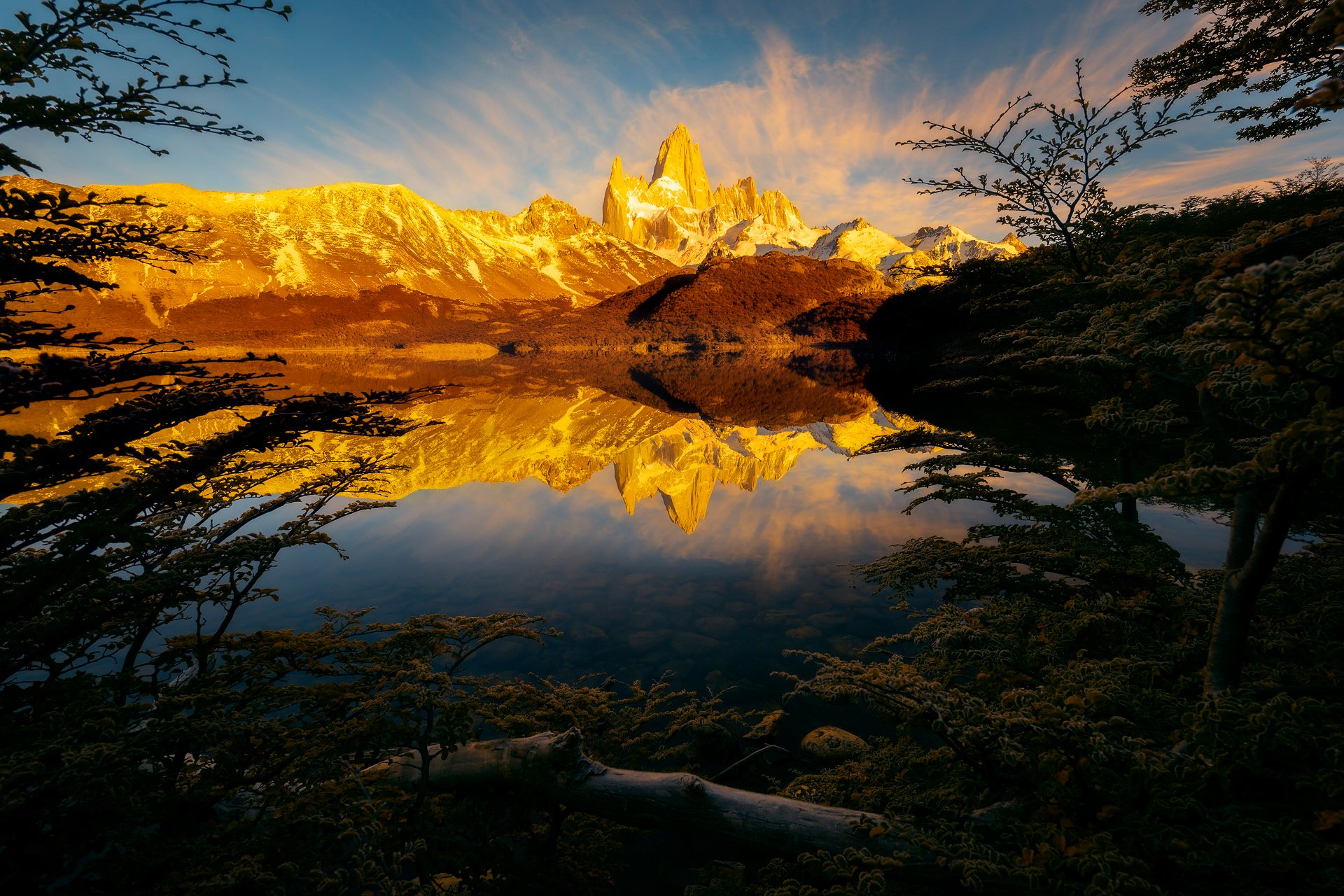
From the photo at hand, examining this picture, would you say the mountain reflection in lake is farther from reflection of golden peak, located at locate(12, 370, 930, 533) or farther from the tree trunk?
the tree trunk

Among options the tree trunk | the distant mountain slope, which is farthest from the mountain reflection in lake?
the distant mountain slope

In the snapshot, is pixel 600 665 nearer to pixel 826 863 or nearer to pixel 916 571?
pixel 916 571

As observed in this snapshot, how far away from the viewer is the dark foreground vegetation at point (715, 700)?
282cm

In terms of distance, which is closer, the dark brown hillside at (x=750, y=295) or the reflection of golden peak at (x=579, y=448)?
the reflection of golden peak at (x=579, y=448)

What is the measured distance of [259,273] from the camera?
149375 millimetres

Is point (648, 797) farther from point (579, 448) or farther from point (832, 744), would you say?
point (579, 448)

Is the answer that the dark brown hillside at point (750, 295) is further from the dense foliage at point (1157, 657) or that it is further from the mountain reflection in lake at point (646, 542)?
the dense foliage at point (1157, 657)

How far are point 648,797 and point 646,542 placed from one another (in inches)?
371

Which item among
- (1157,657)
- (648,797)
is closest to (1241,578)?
(1157,657)

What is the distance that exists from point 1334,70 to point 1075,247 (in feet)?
27.5

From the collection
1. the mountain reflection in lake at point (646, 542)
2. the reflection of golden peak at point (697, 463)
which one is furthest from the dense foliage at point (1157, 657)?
the reflection of golden peak at point (697, 463)

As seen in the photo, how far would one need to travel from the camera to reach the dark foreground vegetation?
9.25ft

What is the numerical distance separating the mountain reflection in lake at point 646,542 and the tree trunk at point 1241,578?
5.63m

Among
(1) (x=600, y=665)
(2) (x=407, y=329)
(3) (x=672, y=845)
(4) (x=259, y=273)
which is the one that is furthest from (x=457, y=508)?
(4) (x=259, y=273)
